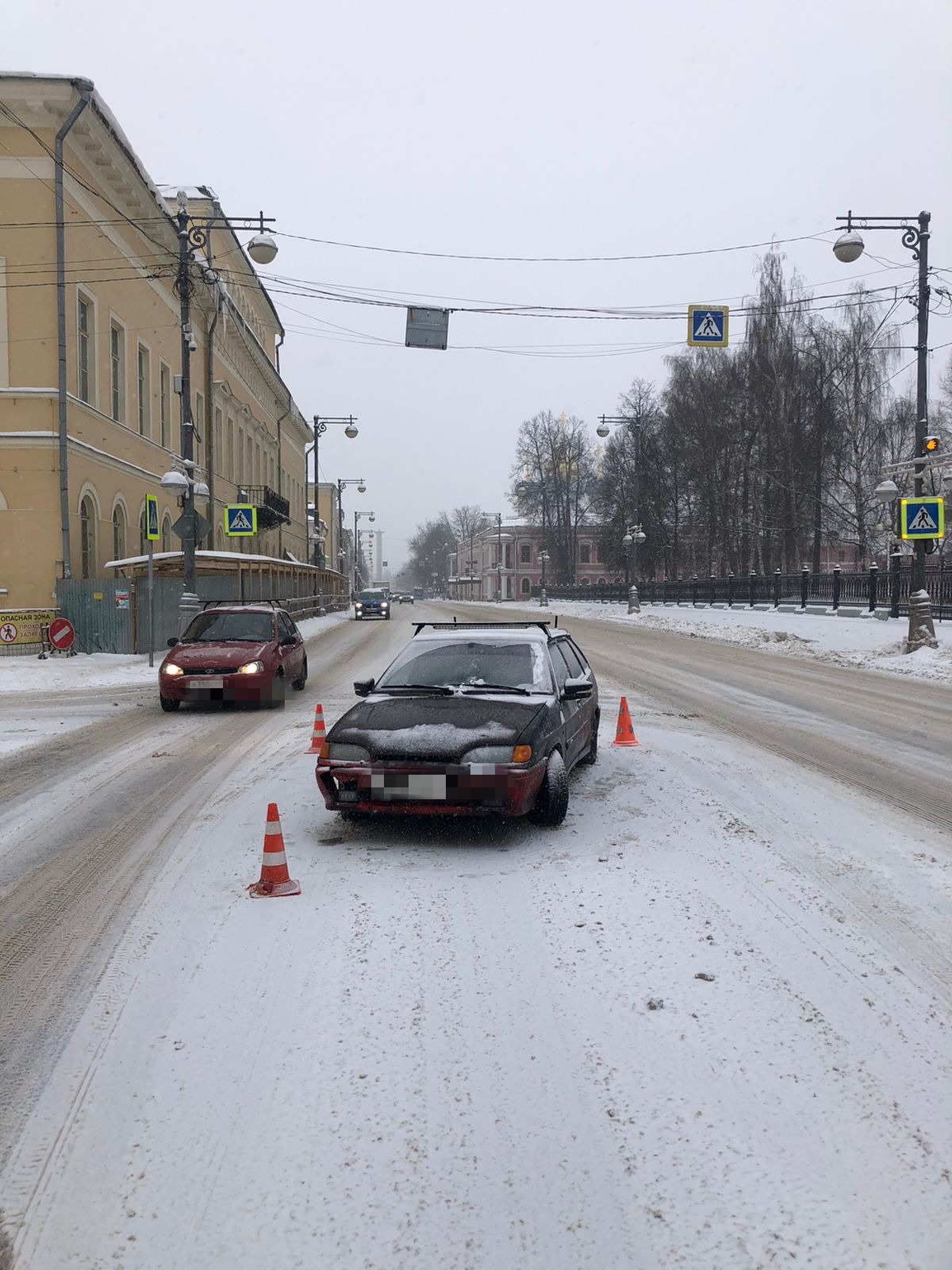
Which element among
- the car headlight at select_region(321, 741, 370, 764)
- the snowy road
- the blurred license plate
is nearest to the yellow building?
the snowy road

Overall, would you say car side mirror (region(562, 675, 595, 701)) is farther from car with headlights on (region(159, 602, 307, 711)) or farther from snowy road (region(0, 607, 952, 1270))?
car with headlights on (region(159, 602, 307, 711))

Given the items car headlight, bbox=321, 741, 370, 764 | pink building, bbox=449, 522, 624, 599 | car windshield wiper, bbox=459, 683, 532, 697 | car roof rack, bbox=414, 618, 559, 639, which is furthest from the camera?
pink building, bbox=449, 522, 624, 599

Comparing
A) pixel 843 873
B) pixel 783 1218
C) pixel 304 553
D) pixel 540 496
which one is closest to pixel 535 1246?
pixel 783 1218

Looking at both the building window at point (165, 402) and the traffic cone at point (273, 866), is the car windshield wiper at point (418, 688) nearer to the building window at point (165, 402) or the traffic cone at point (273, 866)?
the traffic cone at point (273, 866)

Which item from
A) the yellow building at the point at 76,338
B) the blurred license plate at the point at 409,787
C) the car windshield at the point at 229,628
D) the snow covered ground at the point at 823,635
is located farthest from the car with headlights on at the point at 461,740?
the yellow building at the point at 76,338

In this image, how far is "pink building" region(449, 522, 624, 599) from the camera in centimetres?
11131

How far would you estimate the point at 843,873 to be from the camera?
551 cm

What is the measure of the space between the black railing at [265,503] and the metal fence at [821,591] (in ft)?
65.8

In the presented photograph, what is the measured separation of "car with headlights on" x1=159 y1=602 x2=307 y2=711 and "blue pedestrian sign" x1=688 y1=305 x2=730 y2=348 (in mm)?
9767

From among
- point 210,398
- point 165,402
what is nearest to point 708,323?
point 165,402

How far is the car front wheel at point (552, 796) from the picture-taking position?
6.32 meters

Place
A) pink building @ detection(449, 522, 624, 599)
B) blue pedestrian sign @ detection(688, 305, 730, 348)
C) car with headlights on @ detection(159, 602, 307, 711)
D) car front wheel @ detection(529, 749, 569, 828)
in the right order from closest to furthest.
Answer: car front wheel @ detection(529, 749, 569, 828), car with headlights on @ detection(159, 602, 307, 711), blue pedestrian sign @ detection(688, 305, 730, 348), pink building @ detection(449, 522, 624, 599)

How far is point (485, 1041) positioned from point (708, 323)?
1761 centimetres

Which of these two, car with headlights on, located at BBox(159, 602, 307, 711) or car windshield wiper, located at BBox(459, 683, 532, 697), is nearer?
car windshield wiper, located at BBox(459, 683, 532, 697)
